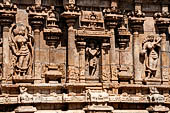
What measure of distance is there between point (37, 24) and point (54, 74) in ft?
6.49

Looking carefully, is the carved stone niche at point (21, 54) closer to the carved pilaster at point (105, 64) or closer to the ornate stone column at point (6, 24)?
the ornate stone column at point (6, 24)

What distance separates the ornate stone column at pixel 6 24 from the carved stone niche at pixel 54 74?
1.47 m

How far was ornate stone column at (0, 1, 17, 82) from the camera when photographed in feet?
49.6

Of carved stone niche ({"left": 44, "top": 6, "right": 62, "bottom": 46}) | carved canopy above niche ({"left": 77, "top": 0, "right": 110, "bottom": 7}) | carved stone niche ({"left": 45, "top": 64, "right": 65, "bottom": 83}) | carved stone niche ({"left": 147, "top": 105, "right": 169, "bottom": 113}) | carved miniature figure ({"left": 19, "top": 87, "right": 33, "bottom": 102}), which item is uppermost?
carved canopy above niche ({"left": 77, "top": 0, "right": 110, "bottom": 7})

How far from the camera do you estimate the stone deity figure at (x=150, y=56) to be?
1675cm

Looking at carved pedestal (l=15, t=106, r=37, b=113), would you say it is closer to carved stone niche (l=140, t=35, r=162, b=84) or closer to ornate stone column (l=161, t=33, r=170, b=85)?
carved stone niche (l=140, t=35, r=162, b=84)

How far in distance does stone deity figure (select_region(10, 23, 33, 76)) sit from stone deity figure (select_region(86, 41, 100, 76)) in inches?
89.8

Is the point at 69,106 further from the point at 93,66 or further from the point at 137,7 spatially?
the point at 137,7

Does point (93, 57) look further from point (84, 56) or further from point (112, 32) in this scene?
point (112, 32)

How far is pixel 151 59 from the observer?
55.0ft

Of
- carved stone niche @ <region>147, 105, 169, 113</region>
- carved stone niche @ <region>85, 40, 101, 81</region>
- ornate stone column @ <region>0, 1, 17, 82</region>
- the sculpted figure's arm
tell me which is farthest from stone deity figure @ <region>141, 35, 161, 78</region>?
ornate stone column @ <region>0, 1, 17, 82</region>

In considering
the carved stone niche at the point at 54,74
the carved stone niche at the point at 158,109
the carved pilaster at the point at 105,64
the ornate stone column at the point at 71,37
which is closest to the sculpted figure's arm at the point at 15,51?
the carved stone niche at the point at 54,74

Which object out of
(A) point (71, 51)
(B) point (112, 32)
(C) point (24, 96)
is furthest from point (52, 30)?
(C) point (24, 96)

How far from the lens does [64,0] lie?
52.6 ft
